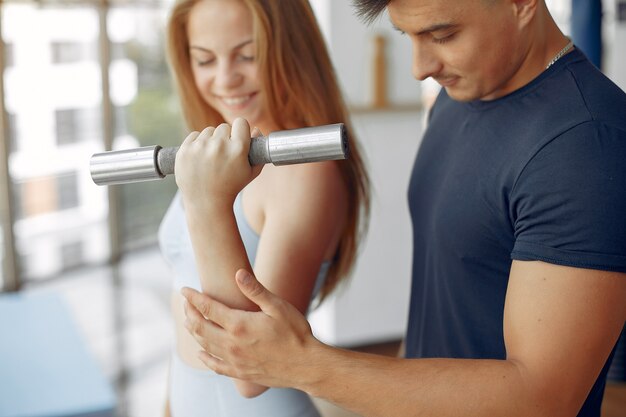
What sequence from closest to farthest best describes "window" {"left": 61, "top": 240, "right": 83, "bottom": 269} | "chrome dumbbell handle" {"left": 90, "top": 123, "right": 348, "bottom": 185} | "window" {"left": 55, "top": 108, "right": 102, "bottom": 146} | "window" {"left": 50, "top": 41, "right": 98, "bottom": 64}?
"chrome dumbbell handle" {"left": 90, "top": 123, "right": 348, "bottom": 185} → "window" {"left": 50, "top": 41, "right": 98, "bottom": 64} → "window" {"left": 55, "top": 108, "right": 102, "bottom": 146} → "window" {"left": 61, "top": 240, "right": 83, "bottom": 269}

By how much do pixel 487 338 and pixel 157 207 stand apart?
3.88 m

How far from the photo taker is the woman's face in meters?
1.22

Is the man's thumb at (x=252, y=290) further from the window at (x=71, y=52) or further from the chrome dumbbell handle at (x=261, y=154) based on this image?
the window at (x=71, y=52)

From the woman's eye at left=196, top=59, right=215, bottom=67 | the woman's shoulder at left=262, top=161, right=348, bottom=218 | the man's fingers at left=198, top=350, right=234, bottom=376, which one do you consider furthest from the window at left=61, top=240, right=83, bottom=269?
the man's fingers at left=198, top=350, right=234, bottom=376

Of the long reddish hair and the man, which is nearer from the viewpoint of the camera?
the man

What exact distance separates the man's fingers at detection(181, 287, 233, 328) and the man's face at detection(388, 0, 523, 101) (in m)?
0.43

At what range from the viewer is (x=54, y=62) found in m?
4.28

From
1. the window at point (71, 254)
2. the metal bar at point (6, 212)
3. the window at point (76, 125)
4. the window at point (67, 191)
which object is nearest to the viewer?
the metal bar at point (6, 212)

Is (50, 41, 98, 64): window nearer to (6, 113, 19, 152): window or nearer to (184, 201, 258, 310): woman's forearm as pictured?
(6, 113, 19, 152): window

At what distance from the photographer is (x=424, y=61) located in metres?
1.04

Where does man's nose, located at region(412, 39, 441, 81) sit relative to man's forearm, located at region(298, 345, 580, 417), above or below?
above

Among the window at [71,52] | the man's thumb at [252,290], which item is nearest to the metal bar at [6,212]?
the window at [71,52]

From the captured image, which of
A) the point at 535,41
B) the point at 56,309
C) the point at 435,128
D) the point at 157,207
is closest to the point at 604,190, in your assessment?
the point at 535,41

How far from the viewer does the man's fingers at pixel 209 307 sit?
923mm
